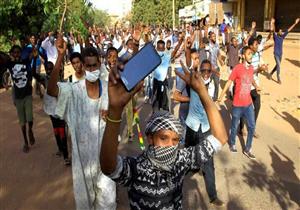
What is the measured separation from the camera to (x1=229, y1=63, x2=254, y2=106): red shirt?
21.1 ft

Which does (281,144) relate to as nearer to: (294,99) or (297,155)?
(297,155)

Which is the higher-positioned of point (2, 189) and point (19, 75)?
point (19, 75)

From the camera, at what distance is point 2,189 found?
554 cm

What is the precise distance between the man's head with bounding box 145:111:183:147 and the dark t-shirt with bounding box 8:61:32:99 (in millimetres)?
5203

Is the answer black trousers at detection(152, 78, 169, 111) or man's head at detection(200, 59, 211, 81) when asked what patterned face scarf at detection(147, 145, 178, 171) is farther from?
black trousers at detection(152, 78, 169, 111)

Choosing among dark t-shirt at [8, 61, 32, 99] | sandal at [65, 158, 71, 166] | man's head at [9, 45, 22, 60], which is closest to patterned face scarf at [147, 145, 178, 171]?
sandal at [65, 158, 71, 166]

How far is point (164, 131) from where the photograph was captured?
2203mm

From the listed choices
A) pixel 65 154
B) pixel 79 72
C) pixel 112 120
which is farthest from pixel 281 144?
pixel 112 120

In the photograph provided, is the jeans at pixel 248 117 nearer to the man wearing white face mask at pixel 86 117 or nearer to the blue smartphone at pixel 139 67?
the man wearing white face mask at pixel 86 117

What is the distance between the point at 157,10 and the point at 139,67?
55017mm

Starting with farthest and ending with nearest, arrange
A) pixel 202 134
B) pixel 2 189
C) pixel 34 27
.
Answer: pixel 34 27 → pixel 2 189 → pixel 202 134

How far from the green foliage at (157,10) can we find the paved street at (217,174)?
4331 cm

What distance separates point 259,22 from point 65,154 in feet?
86.7

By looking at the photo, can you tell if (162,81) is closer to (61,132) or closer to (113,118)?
(61,132)
